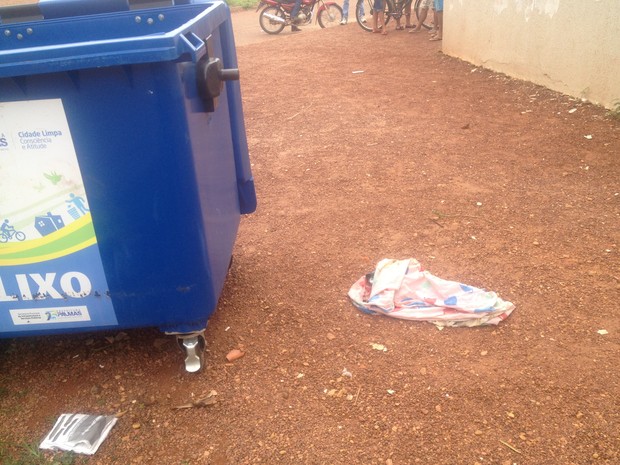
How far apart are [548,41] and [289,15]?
321 inches

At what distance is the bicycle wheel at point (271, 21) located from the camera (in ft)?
41.6

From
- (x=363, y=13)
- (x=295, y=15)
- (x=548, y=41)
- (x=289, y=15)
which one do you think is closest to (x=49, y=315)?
(x=548, y=41)

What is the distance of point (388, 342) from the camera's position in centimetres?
253

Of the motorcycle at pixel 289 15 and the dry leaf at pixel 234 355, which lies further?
the motorcycle at pixel 289 15

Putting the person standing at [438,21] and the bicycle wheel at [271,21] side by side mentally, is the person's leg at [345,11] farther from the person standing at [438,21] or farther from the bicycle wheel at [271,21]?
the person standing at [438,21]

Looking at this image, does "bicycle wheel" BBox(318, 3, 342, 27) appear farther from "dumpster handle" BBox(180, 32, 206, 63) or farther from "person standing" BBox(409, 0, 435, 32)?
"dumpster handle" BBox(180, 32, 206, 63)

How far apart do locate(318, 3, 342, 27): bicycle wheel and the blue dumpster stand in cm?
1137

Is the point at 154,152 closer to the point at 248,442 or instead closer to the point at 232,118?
the point at 232,118

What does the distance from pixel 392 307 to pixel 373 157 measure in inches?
90.2

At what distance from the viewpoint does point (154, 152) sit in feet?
6.36

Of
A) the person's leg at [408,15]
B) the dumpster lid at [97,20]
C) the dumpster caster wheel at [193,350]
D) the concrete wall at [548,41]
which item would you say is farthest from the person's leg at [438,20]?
the dumpster caster wheel at [193,350]

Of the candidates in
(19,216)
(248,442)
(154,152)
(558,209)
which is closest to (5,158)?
(19,216)

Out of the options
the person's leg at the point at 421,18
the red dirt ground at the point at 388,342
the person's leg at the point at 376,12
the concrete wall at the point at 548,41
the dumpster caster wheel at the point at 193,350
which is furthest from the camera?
the person's leg at the point at 376,12

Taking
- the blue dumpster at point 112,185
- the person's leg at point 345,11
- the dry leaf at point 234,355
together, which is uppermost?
the blue dumpster at point 112,185
